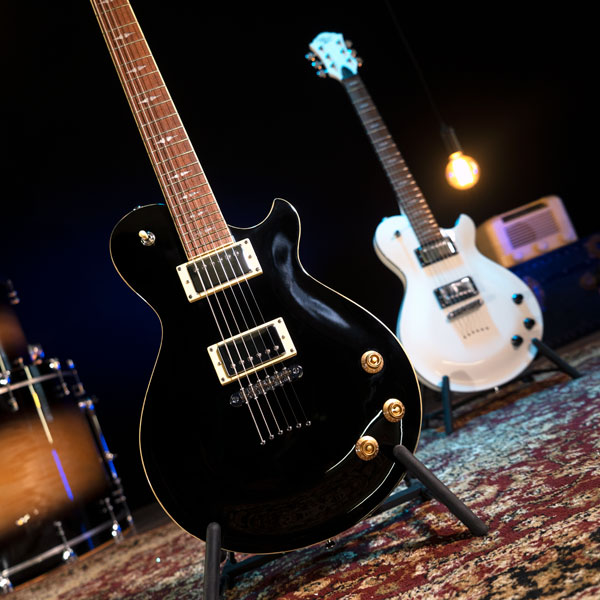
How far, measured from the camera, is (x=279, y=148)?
9.72 feet

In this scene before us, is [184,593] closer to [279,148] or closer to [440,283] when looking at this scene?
[440,283]

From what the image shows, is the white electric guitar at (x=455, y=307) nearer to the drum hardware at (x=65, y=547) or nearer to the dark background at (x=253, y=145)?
the dark background at (x=253, y=145)

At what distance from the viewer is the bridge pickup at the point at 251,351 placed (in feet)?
3.34

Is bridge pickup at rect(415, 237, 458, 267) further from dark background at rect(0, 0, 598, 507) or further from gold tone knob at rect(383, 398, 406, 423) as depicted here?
gold tone knob at rect(383, 398, 406, 423)

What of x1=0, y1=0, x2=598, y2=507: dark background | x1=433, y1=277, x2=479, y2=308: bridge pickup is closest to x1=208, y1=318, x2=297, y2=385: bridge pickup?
x1=433, y1=277, x2=479, y2=308: bridge pickup

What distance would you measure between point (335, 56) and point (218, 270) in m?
1.70

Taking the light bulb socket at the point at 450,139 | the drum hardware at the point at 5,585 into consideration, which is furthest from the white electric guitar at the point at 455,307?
the drum hardware at the point at 5,585

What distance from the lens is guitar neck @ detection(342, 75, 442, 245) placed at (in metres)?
2.10

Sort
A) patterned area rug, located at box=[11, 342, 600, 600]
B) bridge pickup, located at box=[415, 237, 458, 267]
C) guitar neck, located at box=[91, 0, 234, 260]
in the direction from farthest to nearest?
bridge pickup, located at box=[415, 237, 458, 267] → guitar neck, located at box=[91, 0, 234, 260] → patterned area rug, located at box=[11, 342, 600, 600]

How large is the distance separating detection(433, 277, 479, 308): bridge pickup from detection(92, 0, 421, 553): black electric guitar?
1.02m

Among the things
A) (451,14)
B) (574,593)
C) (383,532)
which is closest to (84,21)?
(451,14)

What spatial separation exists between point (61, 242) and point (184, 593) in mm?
2224

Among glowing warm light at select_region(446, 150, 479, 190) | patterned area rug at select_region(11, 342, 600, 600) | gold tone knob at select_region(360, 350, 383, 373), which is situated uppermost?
glowing warm light at select_region(446, 150, 479, 190)

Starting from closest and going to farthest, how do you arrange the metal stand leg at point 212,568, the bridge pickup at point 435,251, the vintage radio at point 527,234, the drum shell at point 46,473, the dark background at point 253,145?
1. the metal stand leg at point 212,568
2. the bridge pickup at point 435,251
3. the drum shell at point 46,473
4. the vintage radio at point 527,234
5. the dark background at point 253,145
